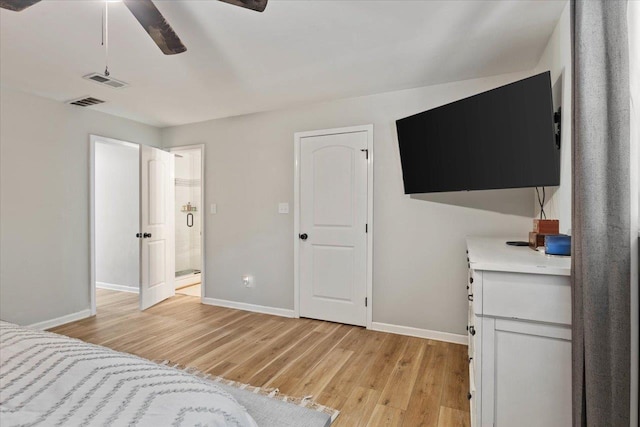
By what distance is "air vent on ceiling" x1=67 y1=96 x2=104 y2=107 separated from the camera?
3.29m

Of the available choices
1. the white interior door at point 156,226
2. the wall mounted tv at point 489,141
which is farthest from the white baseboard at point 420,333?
the white interior door at point 156,226

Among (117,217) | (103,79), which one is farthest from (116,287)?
(103,79)

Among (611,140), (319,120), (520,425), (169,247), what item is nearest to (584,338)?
(520,425)

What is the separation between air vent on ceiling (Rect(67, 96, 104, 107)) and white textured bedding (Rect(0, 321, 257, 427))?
296 cm

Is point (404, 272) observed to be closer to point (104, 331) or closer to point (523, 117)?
point (523, 117)

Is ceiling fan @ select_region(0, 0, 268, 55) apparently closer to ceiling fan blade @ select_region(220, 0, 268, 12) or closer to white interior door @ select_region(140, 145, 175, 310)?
ceiling fan blade @ select_region(220, 0, 268, 12)

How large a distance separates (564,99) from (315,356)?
2.48 m

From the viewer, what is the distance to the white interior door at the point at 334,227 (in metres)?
Answer: 3.39

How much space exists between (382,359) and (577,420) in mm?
1592

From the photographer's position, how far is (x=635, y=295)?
114 centimetres

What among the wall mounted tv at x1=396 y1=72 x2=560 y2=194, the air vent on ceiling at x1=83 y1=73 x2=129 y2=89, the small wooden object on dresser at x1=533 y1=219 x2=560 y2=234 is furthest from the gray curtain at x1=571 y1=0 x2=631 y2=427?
the air vent on ceiling at x1=83 y1=73 x2=129 y2=89

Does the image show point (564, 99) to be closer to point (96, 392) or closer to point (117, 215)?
point (96, 392)

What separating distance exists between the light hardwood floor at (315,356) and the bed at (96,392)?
114 centimetres

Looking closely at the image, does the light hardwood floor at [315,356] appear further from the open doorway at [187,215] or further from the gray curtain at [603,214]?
the open doorway at [187,215]
